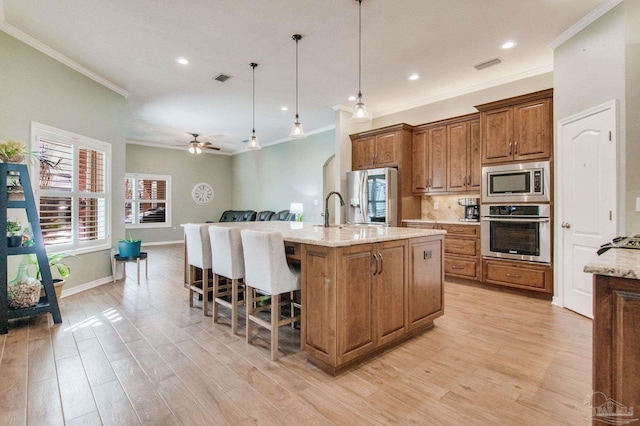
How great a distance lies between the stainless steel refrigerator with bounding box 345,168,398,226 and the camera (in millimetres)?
5051

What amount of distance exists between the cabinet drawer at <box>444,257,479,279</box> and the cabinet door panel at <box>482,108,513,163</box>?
4.81 ft

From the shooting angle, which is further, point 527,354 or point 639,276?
point 527,354

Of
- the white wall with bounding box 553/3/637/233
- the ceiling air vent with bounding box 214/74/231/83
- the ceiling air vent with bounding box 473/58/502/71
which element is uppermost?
the ceiling air vent with bounding box 214/74/231/83

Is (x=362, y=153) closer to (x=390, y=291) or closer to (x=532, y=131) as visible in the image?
(x=532, y=131)

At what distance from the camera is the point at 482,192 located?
4254mm

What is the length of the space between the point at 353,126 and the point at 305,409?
17.1 feet

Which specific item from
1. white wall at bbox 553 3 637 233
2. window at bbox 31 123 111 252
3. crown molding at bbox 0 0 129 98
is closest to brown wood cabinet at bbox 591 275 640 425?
white wall at bbox 553 3 637 233

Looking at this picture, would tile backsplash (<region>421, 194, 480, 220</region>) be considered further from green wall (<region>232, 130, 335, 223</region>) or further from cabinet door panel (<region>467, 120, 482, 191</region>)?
green wall (<region>232, 130, 335, 223</region>)

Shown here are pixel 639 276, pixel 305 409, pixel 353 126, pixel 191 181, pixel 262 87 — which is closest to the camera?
pixel 639 276

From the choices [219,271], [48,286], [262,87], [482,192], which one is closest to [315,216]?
[262,87]

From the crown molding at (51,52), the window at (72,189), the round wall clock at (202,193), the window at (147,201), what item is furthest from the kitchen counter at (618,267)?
the round wall clock at (202,193)

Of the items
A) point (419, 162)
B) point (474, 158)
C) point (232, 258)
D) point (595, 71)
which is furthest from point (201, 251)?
point (595, 71)

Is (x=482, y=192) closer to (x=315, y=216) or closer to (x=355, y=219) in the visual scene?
(x=355, y=219)

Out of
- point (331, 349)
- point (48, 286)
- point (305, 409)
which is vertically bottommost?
point (305, 409)
